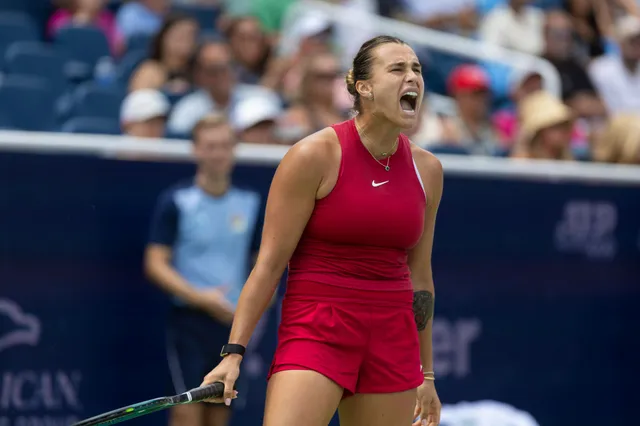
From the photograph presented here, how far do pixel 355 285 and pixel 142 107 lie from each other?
3.56 metres

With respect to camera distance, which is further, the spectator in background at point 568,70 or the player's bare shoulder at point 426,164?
the spectator in background at point 568,70

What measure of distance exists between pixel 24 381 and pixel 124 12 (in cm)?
435

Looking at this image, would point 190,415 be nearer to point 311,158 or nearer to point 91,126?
point 91,126

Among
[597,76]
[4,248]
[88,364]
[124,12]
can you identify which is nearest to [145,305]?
[88,364]

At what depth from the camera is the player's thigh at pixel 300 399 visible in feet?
13.1

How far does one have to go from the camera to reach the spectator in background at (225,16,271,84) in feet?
29.9

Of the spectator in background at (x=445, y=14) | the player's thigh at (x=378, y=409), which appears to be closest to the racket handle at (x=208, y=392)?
the player's thigh at (x=378, y=409)

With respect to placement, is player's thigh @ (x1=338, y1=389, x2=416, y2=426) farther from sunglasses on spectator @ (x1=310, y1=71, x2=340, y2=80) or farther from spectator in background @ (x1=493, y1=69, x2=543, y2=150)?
spectator in background @ (x1=493, y1=69, x2=543, y2=150)

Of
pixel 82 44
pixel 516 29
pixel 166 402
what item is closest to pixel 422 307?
pixel 166 402

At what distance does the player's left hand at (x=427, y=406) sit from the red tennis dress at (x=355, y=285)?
0.89 feet

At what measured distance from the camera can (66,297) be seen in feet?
21.2

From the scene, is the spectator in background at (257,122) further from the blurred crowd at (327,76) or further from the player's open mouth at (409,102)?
the player's open mouth at (409,102)

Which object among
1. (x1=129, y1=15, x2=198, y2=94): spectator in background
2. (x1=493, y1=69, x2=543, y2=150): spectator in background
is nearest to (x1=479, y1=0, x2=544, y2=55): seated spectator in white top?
(x1=493, y1=69, x2=543, y2=150): spectator in background

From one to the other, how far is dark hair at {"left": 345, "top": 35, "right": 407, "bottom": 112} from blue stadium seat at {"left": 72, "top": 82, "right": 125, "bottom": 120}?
3.61 m
